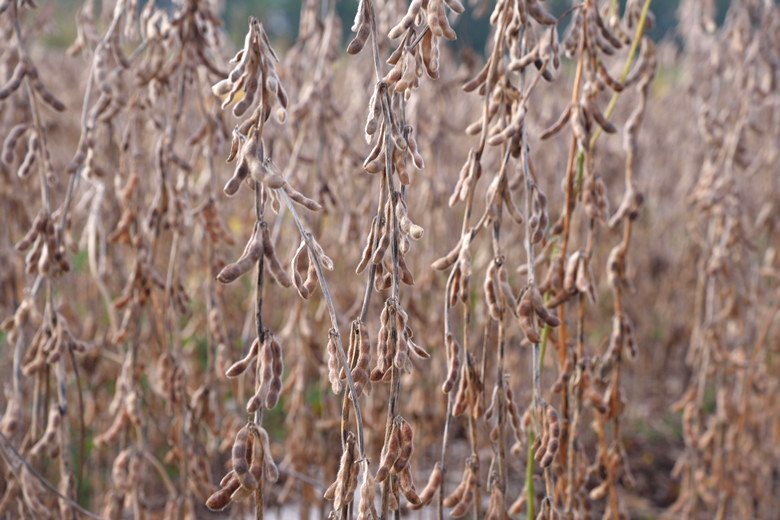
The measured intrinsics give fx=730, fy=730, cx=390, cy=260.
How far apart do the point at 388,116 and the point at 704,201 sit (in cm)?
125

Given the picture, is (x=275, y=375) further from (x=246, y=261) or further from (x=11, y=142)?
(x=11, y=142)

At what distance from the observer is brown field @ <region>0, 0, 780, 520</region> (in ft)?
2.86

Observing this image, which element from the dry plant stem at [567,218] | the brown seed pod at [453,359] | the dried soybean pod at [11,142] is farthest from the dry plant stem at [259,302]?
the dried soybean pod at [11,142]

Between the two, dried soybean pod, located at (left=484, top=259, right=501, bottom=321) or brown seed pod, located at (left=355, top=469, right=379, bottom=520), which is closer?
brown seed pod, located at (left=355, top=469, right=379, bottom=520)

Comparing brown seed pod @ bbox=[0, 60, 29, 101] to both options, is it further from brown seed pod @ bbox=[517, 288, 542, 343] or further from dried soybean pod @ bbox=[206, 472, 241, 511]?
brown seed pod @ bbox=[517, 288, 542, 343]

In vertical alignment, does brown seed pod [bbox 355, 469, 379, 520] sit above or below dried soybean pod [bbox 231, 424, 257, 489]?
below

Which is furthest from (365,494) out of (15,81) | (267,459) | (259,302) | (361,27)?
(15,81)

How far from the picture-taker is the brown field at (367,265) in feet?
2.86

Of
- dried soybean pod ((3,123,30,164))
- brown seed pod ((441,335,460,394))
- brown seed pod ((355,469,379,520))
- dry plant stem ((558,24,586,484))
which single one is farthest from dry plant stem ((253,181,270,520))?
dried soybean pod ((3,123,30,164))

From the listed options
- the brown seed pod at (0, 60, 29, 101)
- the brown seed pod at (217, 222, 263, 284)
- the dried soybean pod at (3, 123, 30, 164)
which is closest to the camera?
the brown seed pod at (217, 222, 263, 284)

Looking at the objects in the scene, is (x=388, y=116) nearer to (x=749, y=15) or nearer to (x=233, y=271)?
(x=233, y=271)

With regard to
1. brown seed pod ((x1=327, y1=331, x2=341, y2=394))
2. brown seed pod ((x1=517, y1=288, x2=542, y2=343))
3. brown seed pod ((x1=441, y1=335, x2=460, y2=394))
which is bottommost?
brown seed pod ((x1=441, y1=335, x2=460, y2=394))

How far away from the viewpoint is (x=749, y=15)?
1829mm

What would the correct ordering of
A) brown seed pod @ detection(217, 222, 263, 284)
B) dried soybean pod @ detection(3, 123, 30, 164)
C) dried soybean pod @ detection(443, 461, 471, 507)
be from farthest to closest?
dried soybean pod @ detection(3, 123, 30, 164) < dried soybean pod @ detection(443, 461, 471, 507) < brown seed pod @ detection(217, 222, 263, 284)
